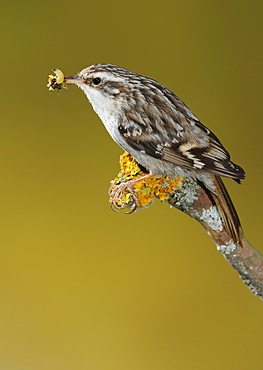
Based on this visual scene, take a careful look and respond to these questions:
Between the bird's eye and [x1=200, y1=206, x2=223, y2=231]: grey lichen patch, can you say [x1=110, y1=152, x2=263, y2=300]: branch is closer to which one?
[x1=200, y1=206, x2=223, y2=231]: grey lichen patch

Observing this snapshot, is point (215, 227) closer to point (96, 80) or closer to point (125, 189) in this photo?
point (125, 189)

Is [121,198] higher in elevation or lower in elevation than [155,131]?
lower

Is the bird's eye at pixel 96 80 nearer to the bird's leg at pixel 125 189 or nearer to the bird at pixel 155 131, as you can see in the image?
the bird at pixel 155 131

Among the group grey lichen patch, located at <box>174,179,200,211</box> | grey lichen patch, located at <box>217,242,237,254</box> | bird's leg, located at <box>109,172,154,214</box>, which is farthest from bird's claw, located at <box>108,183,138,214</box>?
grey lichen patch, located at <box>217,242,237,254</box>

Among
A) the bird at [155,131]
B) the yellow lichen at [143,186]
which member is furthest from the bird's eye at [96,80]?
the yellow lichen at [143,186]

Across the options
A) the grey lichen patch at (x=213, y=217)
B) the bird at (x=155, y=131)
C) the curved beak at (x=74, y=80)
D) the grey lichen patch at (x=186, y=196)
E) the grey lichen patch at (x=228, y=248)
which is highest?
the curved beak at (x=74, y=80)

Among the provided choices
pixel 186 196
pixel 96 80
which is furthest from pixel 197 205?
pixel 96 80


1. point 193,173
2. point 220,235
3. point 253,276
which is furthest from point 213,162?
point 253,276
